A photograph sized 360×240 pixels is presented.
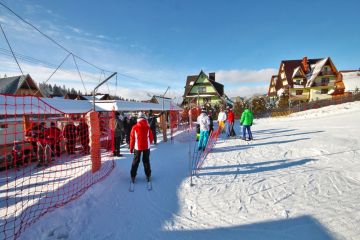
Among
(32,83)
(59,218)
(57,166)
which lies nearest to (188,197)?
(59,218)

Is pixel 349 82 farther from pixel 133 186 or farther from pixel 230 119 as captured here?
pixel 133 186

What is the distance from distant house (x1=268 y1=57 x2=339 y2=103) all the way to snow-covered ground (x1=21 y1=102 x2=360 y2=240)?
35995 millimetres

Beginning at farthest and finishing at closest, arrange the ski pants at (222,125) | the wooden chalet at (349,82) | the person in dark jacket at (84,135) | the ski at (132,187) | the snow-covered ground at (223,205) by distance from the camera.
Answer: the wooden chalet at (349,82) < the ski pants at (222,125) < the person in dark jacket at (84,135) < the ski at (132,187) < the snow-covered ground at (223,205)

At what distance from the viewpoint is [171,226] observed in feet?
11.3

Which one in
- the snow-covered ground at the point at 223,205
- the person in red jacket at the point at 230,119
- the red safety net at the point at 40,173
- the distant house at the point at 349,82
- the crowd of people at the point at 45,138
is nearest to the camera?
the snow-covered ground at the point at 223,205

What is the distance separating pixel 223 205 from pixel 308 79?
4492cm

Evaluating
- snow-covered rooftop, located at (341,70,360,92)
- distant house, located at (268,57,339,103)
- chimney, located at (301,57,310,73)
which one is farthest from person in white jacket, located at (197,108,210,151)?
snow-covered rooftop, located at (341,70,360,92)

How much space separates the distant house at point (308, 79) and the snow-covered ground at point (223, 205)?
1417 inches

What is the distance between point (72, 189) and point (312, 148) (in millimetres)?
8019

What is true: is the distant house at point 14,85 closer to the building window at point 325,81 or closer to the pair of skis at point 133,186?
the pair of skis at point 133,186

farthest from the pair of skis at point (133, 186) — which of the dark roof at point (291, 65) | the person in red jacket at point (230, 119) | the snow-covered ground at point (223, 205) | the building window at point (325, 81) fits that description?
the building window at point (325, 81)

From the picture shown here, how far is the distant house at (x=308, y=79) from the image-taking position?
40.0 m

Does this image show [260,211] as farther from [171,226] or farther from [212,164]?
[212,164]

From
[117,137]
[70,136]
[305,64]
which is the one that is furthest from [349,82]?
[70,136]
